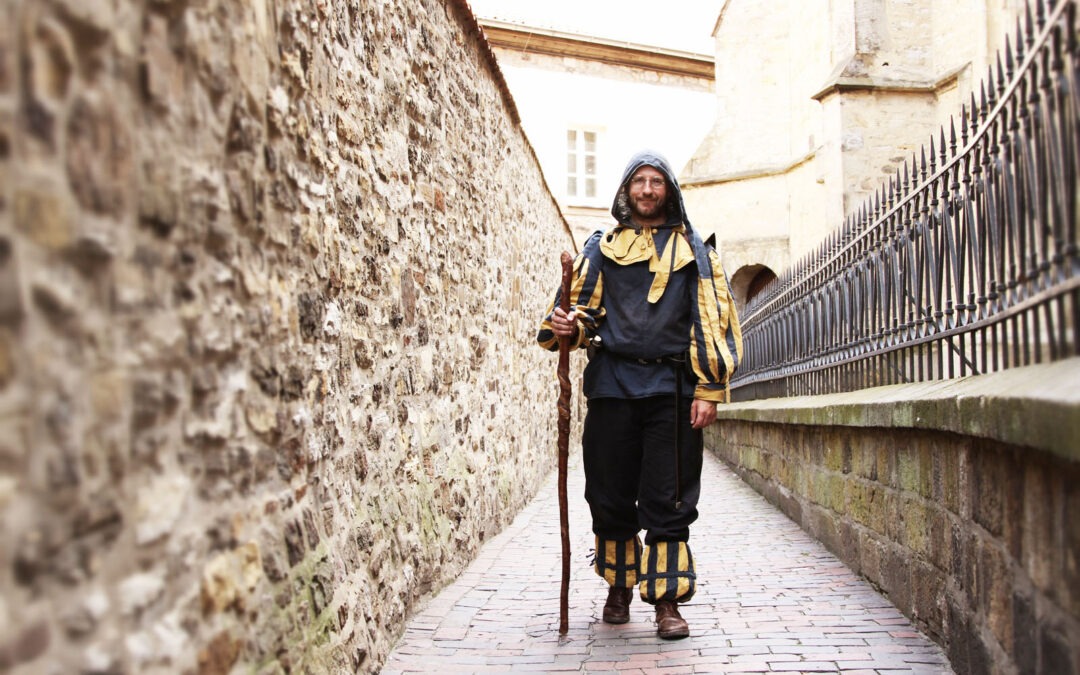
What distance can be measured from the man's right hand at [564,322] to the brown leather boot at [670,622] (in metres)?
1.18

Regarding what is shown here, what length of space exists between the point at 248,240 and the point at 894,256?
325cm

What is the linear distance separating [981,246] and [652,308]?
134 cm

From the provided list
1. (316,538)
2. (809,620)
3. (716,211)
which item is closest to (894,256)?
(809,620)

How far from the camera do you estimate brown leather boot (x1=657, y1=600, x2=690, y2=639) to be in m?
3.84

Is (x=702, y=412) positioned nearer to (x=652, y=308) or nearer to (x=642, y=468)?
(x=642, y=468)

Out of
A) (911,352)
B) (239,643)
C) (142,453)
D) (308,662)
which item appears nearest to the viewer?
(142,453)

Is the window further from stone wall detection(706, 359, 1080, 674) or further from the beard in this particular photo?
the beard

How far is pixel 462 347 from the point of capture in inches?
222

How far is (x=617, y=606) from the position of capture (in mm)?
4152

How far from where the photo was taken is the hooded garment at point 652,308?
407 cm

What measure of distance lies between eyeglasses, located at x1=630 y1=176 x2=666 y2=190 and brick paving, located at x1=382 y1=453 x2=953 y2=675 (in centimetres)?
165

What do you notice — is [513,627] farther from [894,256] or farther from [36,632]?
[36,632]

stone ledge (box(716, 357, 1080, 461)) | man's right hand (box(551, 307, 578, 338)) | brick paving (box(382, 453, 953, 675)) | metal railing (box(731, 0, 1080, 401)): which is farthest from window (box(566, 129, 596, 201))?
man's right hand (box(551, 307, 578, 338))

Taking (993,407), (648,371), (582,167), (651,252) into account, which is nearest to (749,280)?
(582,167)
